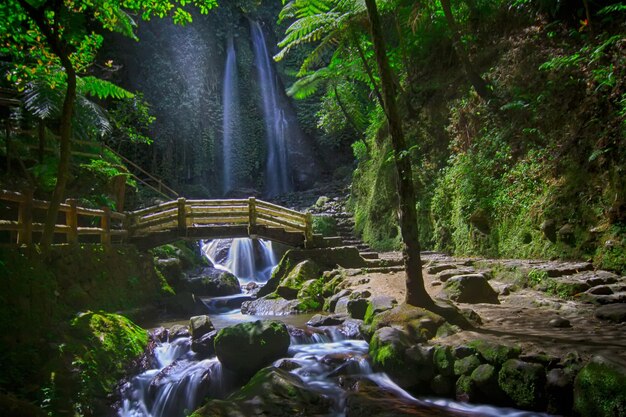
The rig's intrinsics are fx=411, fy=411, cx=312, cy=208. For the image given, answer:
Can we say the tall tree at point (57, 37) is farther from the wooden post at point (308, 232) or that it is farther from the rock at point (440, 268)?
the wooden post at point (308, 232)

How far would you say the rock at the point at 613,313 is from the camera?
4844 millimetres

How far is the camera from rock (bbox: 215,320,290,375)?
564 cm

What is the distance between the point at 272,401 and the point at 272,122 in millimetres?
26245

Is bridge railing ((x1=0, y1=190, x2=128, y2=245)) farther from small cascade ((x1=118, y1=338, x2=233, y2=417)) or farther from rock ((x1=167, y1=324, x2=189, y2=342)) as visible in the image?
small cascade ((x1=118, y1=338, x2=233, y2=417))

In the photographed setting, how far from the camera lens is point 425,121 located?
13.3m

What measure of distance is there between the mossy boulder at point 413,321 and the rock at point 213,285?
7.70 metres

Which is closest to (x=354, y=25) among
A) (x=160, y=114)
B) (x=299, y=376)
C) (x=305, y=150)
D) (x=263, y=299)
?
(x=263, y=299)

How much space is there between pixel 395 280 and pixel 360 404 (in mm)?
4884

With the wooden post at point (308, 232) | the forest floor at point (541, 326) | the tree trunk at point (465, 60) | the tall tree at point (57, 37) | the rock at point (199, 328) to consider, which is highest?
the tree trunk at point (465, 60)

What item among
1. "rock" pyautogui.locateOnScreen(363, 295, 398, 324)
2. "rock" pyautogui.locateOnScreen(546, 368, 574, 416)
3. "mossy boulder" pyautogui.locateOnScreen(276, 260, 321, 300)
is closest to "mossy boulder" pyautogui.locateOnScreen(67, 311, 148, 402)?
"rock" pyautogui.locateOnScreen(363, 295, 398, 324)

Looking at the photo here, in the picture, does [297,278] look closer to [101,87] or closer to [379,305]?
[379,305]

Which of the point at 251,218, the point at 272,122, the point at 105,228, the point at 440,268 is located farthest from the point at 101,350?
the point at 272,122

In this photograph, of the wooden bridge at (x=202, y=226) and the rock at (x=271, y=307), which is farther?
the wooden bridge at (x=202, y=226)

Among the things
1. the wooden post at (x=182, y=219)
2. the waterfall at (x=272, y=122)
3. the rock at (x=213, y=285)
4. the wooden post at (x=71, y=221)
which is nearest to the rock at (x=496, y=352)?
the wooden post at (x=71, y=221)
